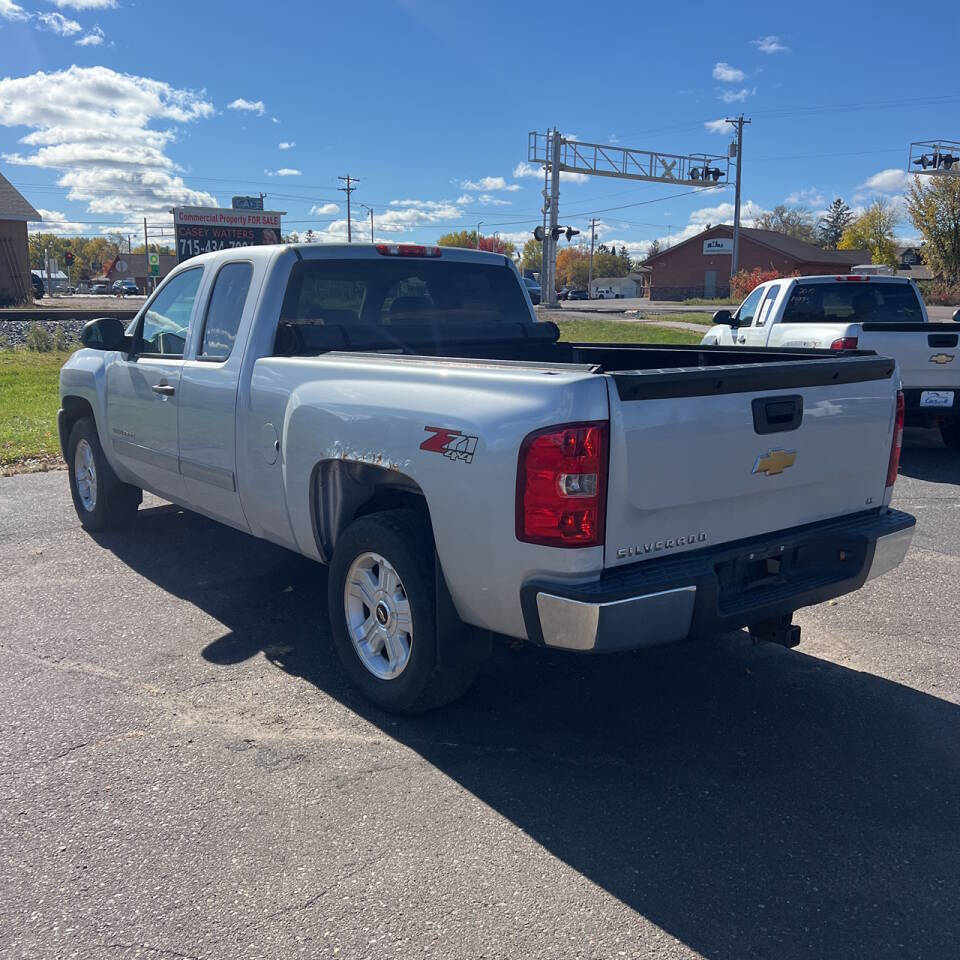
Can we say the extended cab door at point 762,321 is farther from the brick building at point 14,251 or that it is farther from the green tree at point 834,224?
the green tree at point 834,224

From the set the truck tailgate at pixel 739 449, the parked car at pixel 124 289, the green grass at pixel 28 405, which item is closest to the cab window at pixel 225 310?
the truck tailgate at pixel 739 449

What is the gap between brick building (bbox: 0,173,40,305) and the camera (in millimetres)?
44531

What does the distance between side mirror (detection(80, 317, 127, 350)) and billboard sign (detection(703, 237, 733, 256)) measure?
231ft

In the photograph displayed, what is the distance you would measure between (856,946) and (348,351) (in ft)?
11.5

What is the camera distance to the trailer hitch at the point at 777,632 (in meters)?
4.08

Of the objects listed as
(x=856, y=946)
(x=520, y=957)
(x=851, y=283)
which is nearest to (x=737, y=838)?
(x=856, y=946)

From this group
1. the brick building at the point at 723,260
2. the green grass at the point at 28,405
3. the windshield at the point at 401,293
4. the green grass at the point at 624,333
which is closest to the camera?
the windshield at the point at 401,293

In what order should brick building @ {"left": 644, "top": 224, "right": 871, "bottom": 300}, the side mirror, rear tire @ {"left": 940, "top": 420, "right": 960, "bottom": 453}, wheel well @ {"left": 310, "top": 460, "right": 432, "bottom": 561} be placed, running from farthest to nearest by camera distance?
brick building @ {"left": 644, "top": 224, "right": 871, "bottom": 300} < rear tire @ {"left": 940, "top": 420, "right": 960, "bottom": 453} < the side mirror < wheel well @ {"left": 310, "top": 460, "right": 432, "bottom": 561}

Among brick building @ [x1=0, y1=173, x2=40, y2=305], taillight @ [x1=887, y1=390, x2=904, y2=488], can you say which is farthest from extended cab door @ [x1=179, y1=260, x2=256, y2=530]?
brick building @ [x1=0, y1=173, x2=40, y2=305]

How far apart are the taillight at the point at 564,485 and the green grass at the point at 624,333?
68.5 ft

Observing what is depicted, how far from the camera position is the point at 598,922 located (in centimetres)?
284

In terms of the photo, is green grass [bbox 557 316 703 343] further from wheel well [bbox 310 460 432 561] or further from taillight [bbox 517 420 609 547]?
taillight [bbox 517 420 609 547]

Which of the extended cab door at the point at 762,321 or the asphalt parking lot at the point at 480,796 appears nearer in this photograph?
the asphalt parking lot at the point at 480,796

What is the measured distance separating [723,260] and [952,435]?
215ft
